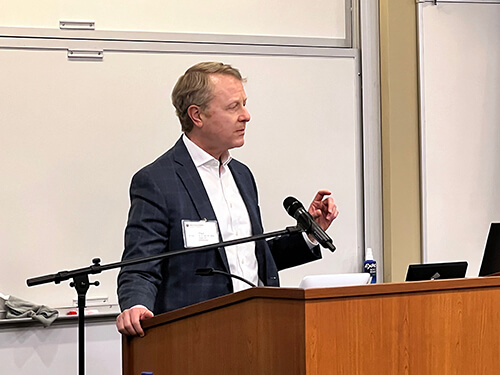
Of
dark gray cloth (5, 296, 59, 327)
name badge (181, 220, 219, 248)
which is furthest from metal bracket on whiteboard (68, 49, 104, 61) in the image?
name badge (181, 220, 219, 248)

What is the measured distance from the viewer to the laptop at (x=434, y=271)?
2.47 meters

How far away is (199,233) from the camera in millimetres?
2457

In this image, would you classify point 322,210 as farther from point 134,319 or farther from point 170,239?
point 134,319

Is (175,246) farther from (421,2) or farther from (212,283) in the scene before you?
(421,2)

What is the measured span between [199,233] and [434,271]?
0.75 meters

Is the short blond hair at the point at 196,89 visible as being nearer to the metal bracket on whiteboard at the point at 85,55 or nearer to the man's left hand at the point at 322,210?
the man's left hand at the point at 322,210

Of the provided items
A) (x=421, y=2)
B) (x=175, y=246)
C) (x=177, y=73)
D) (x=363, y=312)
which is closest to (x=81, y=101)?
(x=177, y=73)

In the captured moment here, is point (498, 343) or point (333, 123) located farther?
point (333, 123)

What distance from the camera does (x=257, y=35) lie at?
4.10 meters

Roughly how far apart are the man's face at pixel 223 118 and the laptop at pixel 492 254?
3.26 ft

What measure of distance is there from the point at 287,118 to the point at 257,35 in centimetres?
45

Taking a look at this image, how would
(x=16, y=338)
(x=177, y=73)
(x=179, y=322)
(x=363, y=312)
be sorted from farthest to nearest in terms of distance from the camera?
(x=177, y=73) → (x=16, y=338) → (x=179, y=322) → (x=363, y=312)

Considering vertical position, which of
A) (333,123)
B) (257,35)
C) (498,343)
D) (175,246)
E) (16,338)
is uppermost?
(257,35)

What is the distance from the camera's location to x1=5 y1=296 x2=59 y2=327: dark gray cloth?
360 cm
